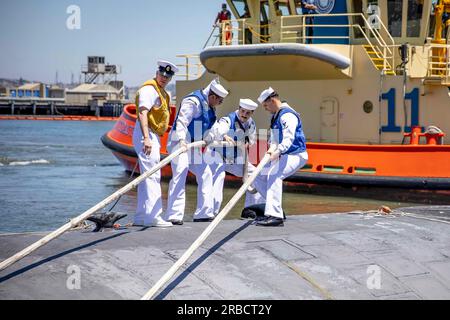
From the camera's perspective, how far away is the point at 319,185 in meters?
16.5

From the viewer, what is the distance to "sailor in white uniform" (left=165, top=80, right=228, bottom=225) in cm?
762

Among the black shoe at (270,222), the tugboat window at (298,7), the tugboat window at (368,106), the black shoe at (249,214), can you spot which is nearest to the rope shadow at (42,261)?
the black shoe at (270,222)

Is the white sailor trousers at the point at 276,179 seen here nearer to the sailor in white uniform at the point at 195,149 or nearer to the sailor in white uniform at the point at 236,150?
the sailor in white uniform at the point at 236,150

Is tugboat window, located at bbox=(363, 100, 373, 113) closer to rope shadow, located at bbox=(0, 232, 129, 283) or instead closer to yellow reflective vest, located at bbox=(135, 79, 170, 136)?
yellow reflective vest, located at bbox=(135, 79, 170, 136)

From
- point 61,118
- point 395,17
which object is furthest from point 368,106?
point 61,118

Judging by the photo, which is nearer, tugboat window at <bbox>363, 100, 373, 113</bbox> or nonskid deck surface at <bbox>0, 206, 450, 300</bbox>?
nonskid deck surface at <bbox>0, 206, 450, 300</bbox>

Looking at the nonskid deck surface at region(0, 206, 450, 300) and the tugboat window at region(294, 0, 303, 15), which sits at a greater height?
the tugboat window at region(294, 0, 303, 15)

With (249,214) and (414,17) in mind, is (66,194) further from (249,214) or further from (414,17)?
(249,214)

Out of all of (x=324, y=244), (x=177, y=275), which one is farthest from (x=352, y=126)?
(x=177, y=275)

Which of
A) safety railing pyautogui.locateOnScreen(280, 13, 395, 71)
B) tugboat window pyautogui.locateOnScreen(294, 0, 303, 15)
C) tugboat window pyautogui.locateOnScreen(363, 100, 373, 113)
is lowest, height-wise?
tugboat window pyautogui.locateOnScreen(363, 100, 373, 113)

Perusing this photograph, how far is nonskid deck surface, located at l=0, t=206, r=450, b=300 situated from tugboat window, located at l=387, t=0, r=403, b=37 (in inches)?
448

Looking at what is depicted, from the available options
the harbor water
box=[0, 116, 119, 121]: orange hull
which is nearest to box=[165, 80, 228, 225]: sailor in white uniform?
A: the harbor water

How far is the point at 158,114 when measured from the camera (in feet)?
24.4

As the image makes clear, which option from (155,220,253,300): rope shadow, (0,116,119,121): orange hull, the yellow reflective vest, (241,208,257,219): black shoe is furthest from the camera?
(0,116,119,121): orange hull
